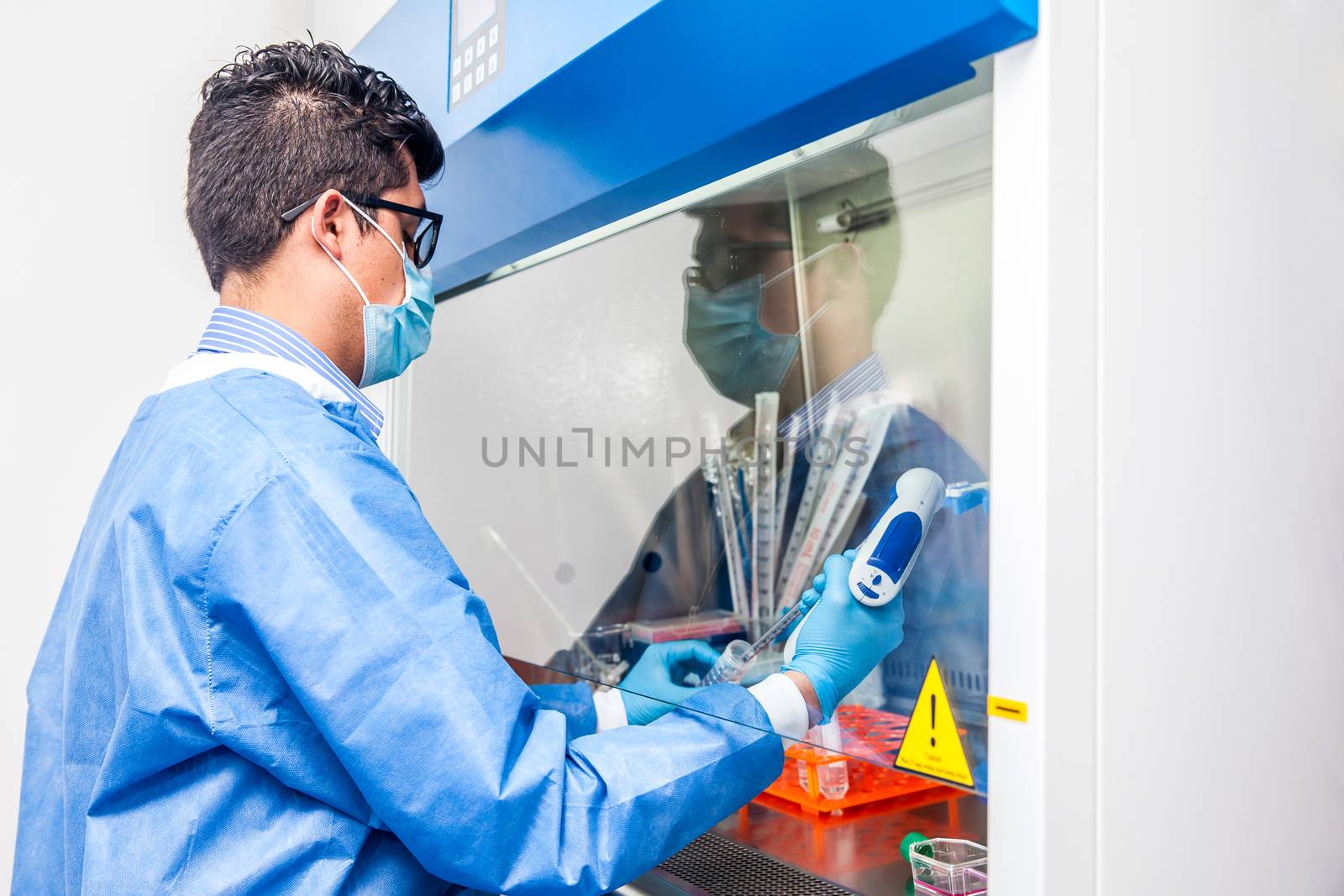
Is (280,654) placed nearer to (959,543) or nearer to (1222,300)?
(959,543)

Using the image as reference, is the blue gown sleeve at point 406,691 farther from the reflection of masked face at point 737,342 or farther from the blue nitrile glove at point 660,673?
the reflection of masked face at point 737,342

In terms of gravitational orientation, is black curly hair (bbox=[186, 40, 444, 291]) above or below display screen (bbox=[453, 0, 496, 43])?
below

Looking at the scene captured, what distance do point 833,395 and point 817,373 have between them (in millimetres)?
39

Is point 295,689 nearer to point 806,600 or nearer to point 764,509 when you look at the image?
point 806,600

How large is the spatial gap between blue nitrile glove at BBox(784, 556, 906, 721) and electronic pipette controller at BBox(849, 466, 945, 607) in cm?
1

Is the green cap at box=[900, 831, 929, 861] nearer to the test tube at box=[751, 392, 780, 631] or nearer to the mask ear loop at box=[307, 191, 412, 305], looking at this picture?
the test tube at box=[751, 392, 780, 631]

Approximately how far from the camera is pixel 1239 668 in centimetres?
80

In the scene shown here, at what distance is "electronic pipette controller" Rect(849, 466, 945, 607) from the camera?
89 cm

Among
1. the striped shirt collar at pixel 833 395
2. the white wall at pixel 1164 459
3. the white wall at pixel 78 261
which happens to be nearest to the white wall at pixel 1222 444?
the white wall at pixel 1164 459

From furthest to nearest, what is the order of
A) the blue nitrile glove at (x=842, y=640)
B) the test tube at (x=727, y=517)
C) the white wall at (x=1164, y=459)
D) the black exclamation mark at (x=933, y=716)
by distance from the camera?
1. the test tube at (x=727, y=517)
2. the blue nitrile glove at (x=842, y=640)
3. the black exclamation mark at (x=933, y=716)
4. the white wall at (x=1164, y=459)

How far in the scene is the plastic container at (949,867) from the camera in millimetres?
952

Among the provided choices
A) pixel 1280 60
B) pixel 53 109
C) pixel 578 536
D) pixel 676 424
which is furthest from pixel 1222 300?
pixel 53 109

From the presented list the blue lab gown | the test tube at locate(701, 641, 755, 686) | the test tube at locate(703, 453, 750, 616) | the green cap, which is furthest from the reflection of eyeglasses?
the green cap

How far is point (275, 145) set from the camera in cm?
95
